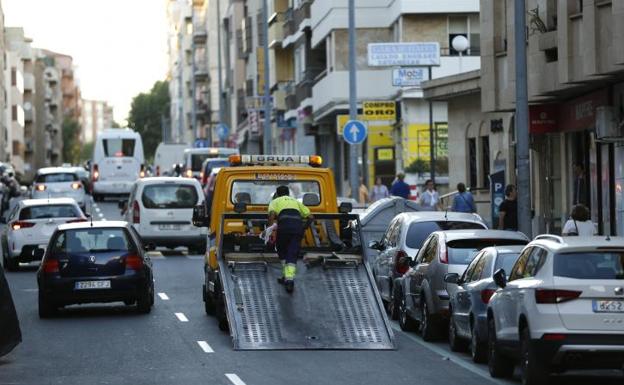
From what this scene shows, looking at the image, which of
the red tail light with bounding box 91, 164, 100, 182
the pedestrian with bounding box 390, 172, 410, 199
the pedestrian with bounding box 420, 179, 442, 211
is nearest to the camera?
the pedestrian with bounding box 420, 179, 442, 211

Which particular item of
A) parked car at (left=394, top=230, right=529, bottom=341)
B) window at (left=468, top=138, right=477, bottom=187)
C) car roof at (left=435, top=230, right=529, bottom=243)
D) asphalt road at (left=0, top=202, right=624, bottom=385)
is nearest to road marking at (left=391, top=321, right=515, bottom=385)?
asphalt road at (left=0, top=202, right=624, bottom=385)

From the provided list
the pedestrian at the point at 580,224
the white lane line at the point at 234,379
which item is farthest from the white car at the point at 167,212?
the white lane line at the point at 234,379

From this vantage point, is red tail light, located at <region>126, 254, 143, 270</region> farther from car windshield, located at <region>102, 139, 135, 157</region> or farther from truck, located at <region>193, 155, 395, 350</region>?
car windshield, located at <region>102, 139, 135, 157</region>

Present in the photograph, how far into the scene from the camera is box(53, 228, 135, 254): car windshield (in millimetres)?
26625

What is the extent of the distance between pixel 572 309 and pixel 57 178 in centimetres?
5229

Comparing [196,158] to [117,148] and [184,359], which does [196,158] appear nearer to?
[117,148]

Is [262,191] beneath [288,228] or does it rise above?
above

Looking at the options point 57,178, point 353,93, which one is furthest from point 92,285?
point 57,178

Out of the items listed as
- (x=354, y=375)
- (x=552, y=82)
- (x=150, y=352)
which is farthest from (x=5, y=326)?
(x=552, y=82)

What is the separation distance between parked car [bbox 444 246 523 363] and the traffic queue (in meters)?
0.02

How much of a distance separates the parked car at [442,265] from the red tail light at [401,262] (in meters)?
0.79

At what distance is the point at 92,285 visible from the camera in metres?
26.3

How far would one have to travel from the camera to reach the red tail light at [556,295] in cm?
1565

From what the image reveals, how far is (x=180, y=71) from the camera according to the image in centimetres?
17875
